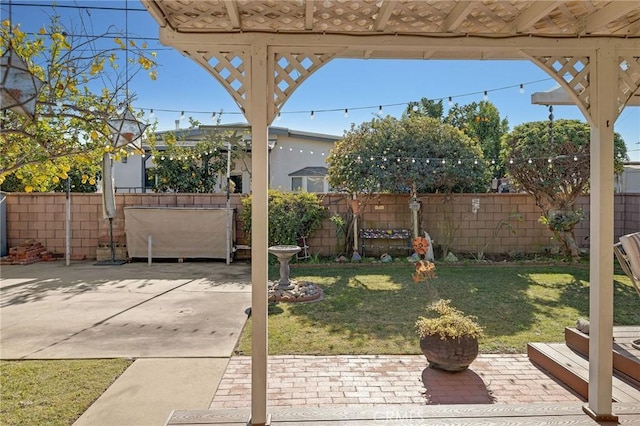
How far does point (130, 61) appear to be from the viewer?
412 cm

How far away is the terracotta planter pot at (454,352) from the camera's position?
3.30 metres

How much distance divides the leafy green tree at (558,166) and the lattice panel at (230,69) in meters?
7.88

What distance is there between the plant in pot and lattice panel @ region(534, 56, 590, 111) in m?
1.94

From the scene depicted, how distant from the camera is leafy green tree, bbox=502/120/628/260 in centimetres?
838

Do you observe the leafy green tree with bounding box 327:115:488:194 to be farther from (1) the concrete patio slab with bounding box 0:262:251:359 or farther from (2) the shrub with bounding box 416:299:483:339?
(2) the shrub with bounding box 416:299:483:339

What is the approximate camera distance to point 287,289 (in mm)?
6215

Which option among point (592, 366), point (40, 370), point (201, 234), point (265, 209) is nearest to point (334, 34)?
point (265, 209)

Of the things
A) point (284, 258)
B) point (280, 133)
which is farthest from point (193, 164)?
point (284, 258)

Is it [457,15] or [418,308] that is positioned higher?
[457,15]

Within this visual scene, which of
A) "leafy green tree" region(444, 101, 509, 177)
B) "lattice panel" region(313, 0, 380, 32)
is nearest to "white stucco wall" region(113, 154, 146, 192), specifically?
"lattice panel" region(313, 0, 380, 32)

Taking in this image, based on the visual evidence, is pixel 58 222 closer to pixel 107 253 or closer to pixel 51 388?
pixel 107 253

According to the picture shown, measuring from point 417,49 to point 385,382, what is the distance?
2.61m

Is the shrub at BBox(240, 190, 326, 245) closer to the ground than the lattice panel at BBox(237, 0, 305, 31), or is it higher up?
closer to the ground

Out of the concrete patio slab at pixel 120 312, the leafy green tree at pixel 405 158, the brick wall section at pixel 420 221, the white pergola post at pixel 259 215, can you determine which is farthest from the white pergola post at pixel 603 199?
the brick wall section at pixel 420 221
